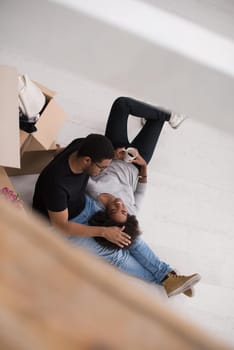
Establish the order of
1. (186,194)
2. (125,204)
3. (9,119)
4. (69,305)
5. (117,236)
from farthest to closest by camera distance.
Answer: (186,194), (125,204), (117,236), (9,119), (69,305)

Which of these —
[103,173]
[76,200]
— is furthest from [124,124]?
[76,200]

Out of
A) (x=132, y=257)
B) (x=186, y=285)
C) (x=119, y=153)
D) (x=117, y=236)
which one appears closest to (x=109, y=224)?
(x=117, y=236)

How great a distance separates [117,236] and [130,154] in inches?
14.5

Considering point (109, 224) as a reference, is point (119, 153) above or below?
above

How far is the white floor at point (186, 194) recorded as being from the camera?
7.22 ft

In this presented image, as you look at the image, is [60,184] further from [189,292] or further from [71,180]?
[189,292]

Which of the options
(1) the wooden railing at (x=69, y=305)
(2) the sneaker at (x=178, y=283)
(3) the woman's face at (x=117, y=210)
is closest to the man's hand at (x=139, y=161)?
(3) the woman's face at (x=117, y=210)

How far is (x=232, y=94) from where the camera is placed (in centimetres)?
37

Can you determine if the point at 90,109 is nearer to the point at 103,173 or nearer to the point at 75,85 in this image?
the point at 75,85

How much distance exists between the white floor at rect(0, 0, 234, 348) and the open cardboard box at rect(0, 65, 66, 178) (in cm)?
16

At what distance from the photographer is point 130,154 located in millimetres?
1988

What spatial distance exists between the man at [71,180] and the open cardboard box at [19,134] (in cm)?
14

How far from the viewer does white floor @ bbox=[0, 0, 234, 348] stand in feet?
7.22

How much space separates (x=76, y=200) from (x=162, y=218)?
0.64m
